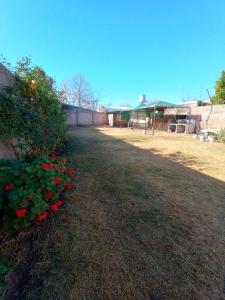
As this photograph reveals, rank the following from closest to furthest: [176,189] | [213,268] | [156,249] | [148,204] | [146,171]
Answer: [213,268], [156,249], [148,204], [176,189], [146,171]

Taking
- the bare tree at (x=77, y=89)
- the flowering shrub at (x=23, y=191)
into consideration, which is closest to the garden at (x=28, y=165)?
the flowering shrub at (x=23, y=191)

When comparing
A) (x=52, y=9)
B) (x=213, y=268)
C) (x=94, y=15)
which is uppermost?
(x=94, y=15)

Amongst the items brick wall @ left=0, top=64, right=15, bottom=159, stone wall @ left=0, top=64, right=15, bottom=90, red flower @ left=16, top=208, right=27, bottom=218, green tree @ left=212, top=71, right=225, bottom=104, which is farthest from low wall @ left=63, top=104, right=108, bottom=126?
red flower @ left=16, top=208, right=27, bottom=218

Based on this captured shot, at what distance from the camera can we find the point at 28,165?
1.58 meters

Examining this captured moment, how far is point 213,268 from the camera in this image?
4.30 ft

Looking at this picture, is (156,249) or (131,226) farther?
(131,226)

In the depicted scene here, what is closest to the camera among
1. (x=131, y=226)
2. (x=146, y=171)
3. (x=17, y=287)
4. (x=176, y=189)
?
(x=17, y=287)

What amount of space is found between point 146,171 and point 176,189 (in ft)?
3.20

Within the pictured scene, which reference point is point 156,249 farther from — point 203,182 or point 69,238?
point 203,182

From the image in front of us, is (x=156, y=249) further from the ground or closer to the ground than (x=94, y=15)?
closer to the ground

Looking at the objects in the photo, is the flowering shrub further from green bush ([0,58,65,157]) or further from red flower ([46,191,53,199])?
green bush ([0,58,65,157])

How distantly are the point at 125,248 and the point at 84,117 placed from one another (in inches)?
752

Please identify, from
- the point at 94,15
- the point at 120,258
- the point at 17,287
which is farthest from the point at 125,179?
the point at 94,15

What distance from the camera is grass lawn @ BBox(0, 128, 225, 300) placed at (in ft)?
3.72
